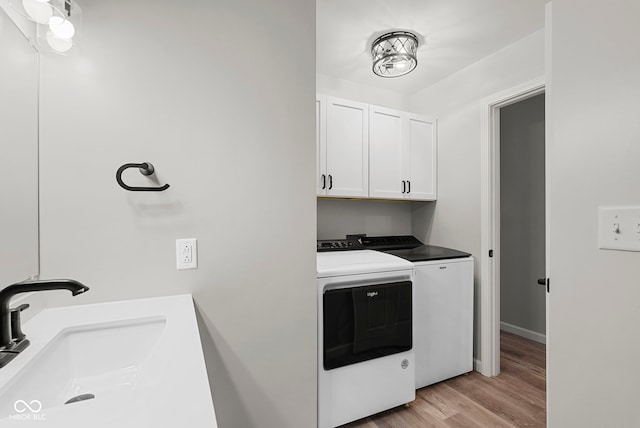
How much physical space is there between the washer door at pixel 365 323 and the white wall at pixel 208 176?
256 mm

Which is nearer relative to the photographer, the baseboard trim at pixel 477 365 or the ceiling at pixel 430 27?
the ceiling at pixel 430 27

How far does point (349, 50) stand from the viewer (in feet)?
7.27

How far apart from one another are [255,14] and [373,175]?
59.6 inches

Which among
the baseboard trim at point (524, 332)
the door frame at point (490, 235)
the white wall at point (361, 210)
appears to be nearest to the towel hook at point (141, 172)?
the white wall at point (361, 210)

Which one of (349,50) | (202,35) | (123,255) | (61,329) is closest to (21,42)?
(202,35)

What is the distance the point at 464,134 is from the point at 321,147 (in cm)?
129

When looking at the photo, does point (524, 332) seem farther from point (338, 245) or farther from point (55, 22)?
point (55, 22)

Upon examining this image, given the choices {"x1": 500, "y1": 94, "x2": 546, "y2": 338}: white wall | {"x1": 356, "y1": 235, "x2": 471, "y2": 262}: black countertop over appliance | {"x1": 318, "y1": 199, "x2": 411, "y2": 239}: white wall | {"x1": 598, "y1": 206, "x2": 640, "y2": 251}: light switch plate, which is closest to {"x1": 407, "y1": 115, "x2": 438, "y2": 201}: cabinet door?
{"x1": 318, "y1": 199, "x2": 411, "y2": 239}: white wall

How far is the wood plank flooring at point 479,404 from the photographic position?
1757mm

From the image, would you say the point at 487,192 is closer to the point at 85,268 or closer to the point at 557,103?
the point at 557,103

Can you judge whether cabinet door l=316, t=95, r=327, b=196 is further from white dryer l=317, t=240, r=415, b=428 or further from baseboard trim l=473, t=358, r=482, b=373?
baseboard trim l=473, t=358, r=482, b=373

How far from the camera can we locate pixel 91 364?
819 millimetres

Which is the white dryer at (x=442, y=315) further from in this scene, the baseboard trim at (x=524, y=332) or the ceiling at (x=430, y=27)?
the ceiling at (x=430, y=27)

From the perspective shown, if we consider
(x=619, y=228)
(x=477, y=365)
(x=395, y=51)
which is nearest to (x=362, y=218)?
(x=395, y=51)
